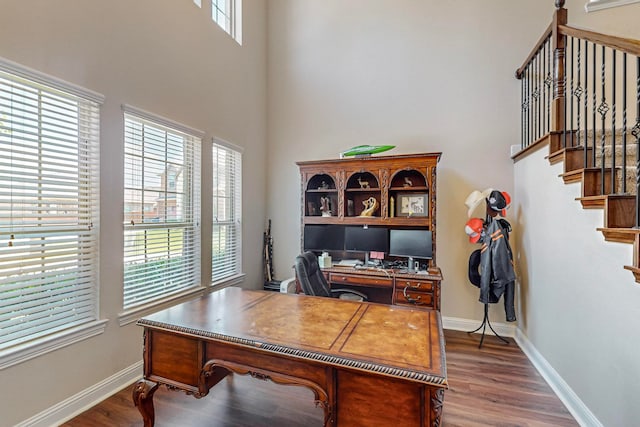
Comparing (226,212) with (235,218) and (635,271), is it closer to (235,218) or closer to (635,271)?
(235,218)

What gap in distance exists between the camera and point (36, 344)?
6.04 ft

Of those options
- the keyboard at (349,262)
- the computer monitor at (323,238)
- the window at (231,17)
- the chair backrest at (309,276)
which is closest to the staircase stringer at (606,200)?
the chair backrest at (309,276)

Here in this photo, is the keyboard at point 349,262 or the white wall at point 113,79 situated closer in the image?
the white wall at point 113,79

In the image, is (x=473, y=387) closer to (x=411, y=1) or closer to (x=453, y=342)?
(x=453, y=342)

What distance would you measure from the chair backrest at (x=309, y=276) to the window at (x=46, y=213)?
1555mm

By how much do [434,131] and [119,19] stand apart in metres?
3.40

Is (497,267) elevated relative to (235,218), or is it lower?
lower

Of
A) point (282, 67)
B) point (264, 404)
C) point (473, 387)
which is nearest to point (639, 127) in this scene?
point (473, 387)

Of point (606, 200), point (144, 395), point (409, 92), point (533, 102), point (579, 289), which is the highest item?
point (409, 92)

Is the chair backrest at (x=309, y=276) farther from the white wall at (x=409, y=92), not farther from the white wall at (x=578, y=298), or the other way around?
the white wall at (x=578, y=298)

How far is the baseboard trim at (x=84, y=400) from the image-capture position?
6.16ft

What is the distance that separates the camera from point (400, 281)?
3.11 m

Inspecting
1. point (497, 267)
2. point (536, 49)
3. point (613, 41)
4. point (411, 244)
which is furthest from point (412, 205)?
point (613, 41)

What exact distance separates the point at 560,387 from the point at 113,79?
167 inches
